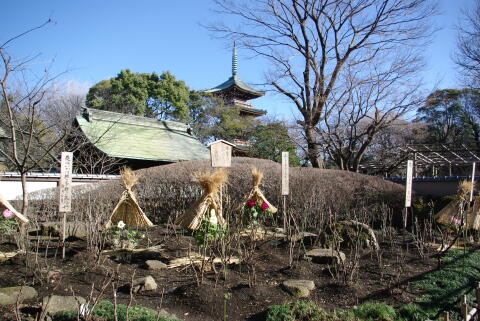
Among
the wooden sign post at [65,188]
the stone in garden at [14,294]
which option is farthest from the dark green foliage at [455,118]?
the stone in garden at [14,294]

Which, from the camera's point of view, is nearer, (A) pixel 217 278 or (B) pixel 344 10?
(A) pixel 217 278

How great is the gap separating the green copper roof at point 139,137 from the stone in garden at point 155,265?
9753 millimetres

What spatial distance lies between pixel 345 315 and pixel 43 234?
6308 mm

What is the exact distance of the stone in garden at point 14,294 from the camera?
3.93 m

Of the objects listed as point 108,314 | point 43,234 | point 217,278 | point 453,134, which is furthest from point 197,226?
point 453,134

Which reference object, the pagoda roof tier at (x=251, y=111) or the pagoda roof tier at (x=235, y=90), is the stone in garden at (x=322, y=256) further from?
the pagoda roof tier at (x=235, y=90)

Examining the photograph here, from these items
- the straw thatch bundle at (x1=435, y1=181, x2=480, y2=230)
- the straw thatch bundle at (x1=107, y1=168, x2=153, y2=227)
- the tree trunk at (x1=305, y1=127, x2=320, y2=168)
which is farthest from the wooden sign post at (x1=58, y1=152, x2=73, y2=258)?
the tree trunk at (x1=305, y1=127, x2=320, y2=168)

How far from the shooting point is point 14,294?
13.3ft

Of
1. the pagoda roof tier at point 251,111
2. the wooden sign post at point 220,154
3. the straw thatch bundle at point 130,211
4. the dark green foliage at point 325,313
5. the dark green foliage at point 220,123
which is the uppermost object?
the pagoda roof tier at point 251,111

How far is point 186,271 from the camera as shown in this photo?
17.7ft

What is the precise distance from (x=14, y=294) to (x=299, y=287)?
3.06 m

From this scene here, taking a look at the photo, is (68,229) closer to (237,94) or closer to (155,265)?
(155,265)

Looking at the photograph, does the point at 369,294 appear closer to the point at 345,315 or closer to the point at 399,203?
the point at 345,315

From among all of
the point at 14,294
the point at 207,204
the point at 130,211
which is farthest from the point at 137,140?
the point at 14,294
